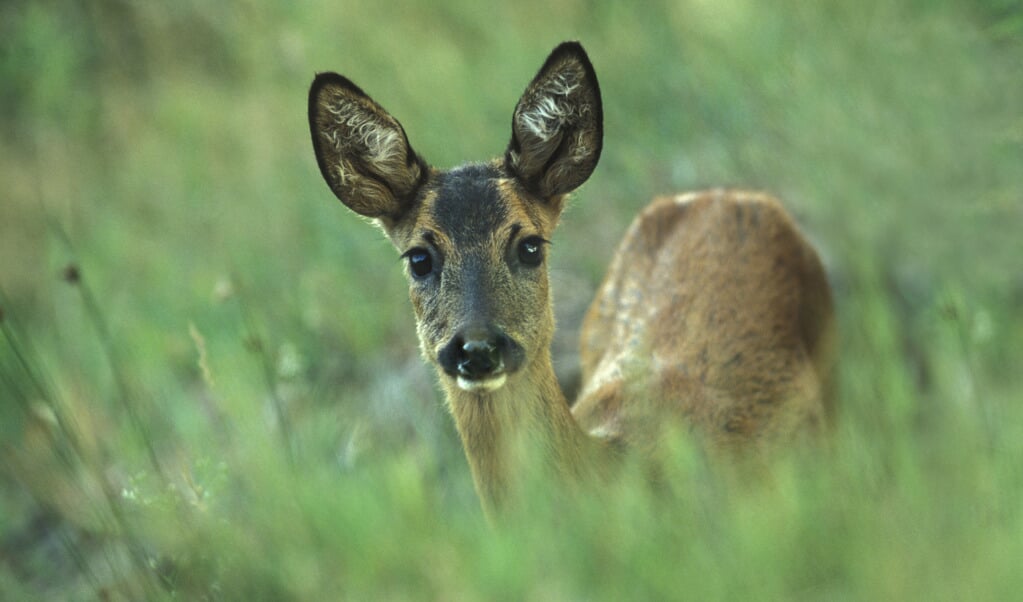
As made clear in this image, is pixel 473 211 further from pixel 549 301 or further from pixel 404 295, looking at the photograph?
pixel 404 295

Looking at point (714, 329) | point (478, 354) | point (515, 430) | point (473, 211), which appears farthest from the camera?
point (714, 329)

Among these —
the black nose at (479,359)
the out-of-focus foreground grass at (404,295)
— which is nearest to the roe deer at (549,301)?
the black nose at (479,359)

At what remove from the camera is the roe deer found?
3715 mm

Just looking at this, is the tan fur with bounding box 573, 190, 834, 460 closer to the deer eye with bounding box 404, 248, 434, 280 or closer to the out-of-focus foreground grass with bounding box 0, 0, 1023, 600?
the out-of-focus foreground grass with bounding box 0, 0, 1023, 600

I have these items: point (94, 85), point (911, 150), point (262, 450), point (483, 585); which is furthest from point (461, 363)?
point (94, 85)

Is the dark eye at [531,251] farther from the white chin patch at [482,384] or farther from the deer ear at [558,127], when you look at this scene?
the white chin patch at [482,384]

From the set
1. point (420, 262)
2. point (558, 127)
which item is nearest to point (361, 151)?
point (420, 262)

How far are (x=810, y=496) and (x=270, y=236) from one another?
17.8 ft

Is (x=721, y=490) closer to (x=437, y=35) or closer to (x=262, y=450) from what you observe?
(x=262, y=450)

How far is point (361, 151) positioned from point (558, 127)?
2.21 ft

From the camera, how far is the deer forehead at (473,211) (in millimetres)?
3834

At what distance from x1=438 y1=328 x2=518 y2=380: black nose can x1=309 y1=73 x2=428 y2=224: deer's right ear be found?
728 mm

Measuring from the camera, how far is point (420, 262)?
12.8ft

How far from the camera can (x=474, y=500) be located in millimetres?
3725
